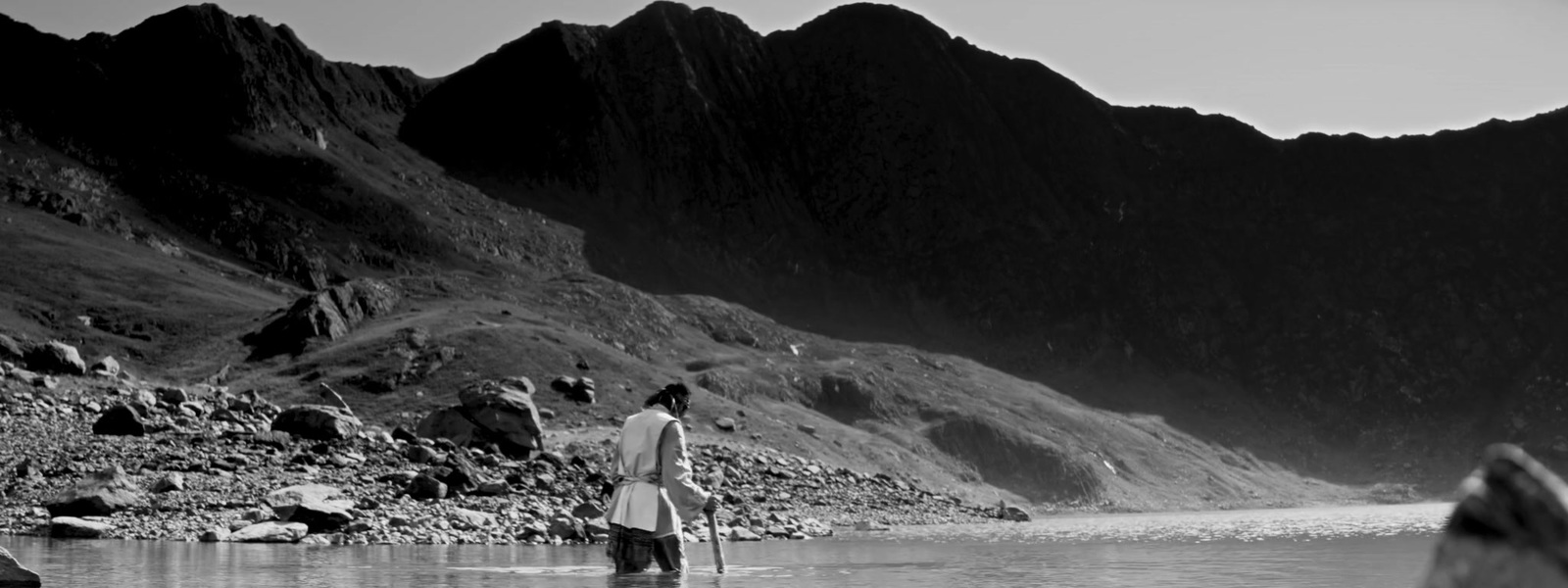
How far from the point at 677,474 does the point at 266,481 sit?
25208 mm

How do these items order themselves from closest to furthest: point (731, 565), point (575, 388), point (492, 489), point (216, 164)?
1. point (731, 565)
2. point (492, 489)
3. point (575, 388)
4. point (216, 164)

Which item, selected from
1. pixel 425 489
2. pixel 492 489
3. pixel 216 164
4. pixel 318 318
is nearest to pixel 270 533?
pixel 425 489

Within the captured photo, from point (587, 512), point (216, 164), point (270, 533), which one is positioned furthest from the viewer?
point (216, 164)

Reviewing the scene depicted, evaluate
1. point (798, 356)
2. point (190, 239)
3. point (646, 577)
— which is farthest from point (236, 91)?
point (646, 577)

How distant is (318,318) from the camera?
109250 millimetres

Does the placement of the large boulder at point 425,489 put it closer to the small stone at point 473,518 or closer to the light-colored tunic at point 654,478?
the small stone at point 473,518

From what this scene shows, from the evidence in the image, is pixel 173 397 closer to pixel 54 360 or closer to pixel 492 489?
pixel 492 489

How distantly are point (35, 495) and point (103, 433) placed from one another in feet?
27.1

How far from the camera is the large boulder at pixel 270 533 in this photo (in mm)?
29109

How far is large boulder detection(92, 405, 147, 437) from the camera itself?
41312mm

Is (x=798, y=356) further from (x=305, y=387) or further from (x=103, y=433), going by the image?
(x=103, y=433)

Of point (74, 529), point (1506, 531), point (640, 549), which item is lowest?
point (74, 529)

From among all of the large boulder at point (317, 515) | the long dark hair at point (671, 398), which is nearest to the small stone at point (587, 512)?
the large boulder at point (317, 515)

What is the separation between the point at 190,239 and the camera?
162 meters
